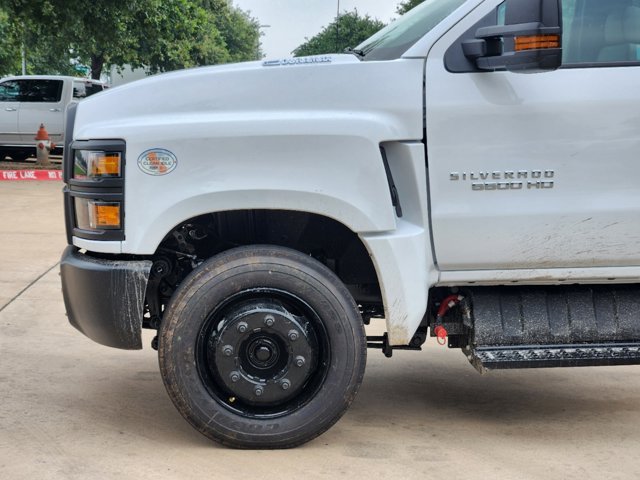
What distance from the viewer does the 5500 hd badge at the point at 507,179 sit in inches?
159

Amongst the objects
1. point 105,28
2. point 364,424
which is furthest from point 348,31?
point 364,424

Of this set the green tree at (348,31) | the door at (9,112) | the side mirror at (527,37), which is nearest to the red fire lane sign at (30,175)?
the door at (9,112)

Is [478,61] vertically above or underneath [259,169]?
above

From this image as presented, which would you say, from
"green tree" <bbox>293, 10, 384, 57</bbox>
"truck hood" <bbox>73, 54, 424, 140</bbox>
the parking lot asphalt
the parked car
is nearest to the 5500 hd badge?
"truck hood" <bbox>73, 54, 424, 140</bbox>

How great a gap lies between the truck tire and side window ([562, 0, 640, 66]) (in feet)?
4.70

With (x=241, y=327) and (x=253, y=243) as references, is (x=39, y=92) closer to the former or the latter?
(x=253, y=243)

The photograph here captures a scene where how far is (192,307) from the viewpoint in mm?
4008

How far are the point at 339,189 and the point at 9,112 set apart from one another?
19105 mm

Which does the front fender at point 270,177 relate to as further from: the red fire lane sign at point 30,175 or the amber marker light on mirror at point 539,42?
the red fire lane sign at point 30,175

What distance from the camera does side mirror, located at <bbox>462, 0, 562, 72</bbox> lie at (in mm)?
3736

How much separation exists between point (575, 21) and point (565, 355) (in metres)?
1.45

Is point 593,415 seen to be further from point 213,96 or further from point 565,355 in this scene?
point 213,96

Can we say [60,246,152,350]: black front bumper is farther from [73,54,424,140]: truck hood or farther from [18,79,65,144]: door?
[18,79,65,144]: door

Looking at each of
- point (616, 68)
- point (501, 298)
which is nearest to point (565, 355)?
point (501, 298)
